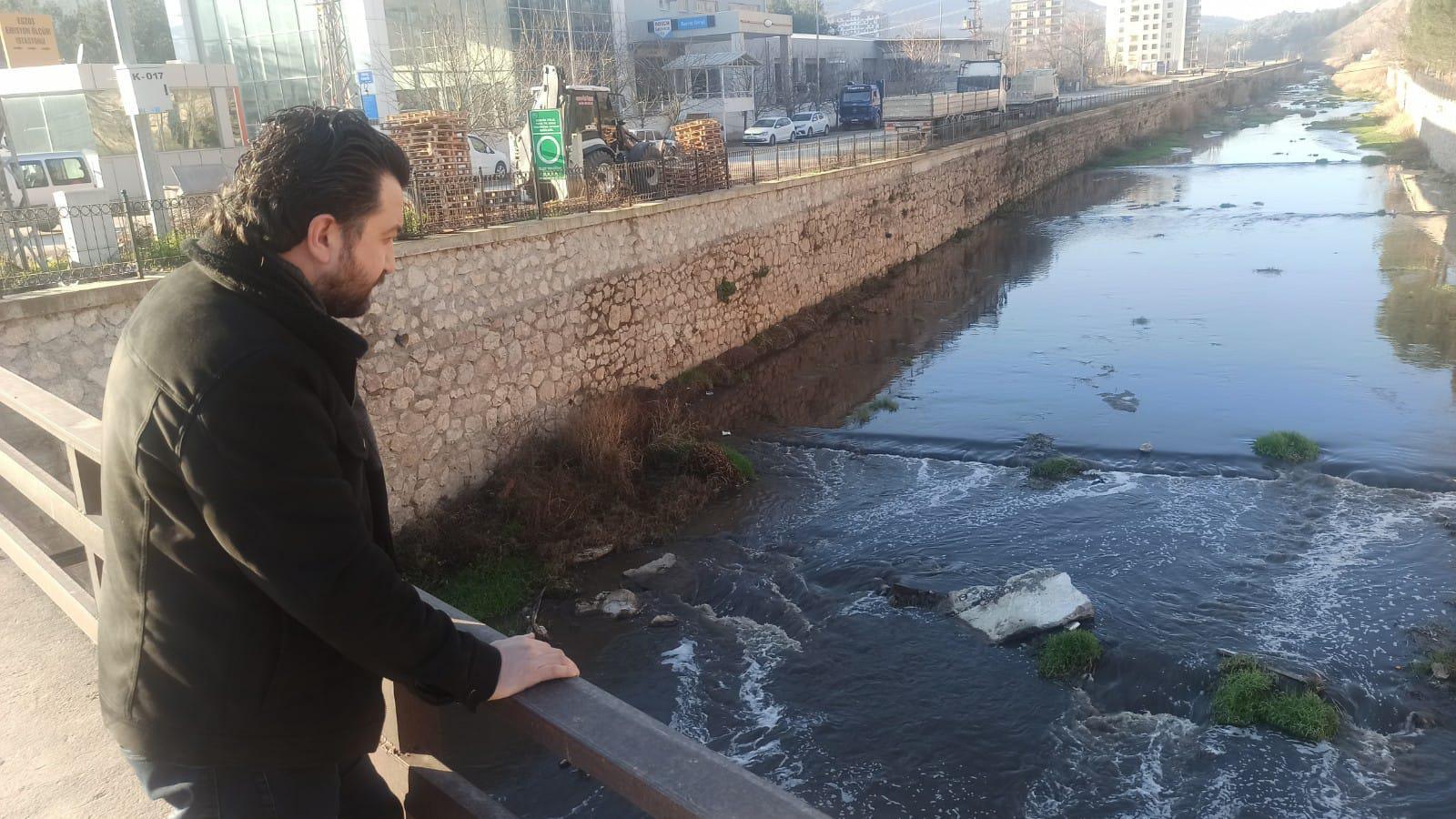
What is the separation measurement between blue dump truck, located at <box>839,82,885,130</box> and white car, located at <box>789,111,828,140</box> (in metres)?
2.47

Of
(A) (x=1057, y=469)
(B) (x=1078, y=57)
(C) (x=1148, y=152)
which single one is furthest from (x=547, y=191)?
(B) (x=1078, y=57)

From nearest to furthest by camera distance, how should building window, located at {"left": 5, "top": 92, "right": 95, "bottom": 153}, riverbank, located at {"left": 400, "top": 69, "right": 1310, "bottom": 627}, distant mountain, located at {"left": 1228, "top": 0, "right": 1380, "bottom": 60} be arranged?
riverbank, located at {"left": 400, "top": 69, "right": 1310, "bottom": 627} < building window, located at {"left": 5, "top": 92, "right": 95, "bottom": 153} < distant mountain, located at {"left": 1228, "top": 0, "right": 1380, "bottom": 60}

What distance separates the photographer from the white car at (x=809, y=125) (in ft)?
131

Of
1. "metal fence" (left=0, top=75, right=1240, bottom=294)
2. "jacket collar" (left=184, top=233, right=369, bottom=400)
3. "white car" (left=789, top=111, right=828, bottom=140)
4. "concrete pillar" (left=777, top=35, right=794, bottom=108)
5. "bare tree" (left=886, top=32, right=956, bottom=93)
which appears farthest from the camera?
"bare tree" (left=886, top=32, right=956, bottom=93)

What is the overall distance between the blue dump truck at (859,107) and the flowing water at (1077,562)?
25.7m

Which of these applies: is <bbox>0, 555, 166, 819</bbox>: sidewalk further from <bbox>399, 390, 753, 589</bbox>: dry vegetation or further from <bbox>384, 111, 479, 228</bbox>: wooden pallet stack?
<bbox>384, 111, 479, 228</bbox>: wooden pallet stack

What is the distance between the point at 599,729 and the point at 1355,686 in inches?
308

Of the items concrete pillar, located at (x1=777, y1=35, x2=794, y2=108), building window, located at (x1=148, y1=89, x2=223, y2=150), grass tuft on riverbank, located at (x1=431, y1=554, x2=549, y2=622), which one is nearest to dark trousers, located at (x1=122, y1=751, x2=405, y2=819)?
grass tuft on riverbank, located at (x1=431, y1=554, x2=549, y2=622)

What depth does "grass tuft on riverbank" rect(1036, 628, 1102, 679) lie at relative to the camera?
8047 mm

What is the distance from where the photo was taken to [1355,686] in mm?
7648

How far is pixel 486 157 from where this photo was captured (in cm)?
2169

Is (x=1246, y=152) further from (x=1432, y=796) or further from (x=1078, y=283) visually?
(x=1432, y=796)

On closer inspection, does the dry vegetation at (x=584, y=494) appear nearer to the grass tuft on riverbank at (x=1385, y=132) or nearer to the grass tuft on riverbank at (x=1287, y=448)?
the grass tuft on riverbank at (x=1287, y=448)

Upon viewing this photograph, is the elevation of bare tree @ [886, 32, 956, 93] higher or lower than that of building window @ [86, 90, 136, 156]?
higher
